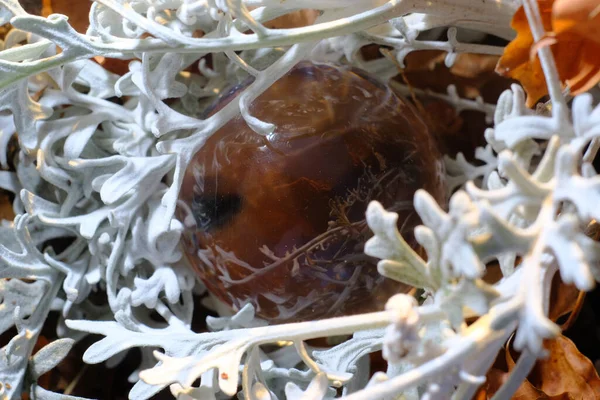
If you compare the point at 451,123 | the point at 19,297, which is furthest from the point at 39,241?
the point at 451,123

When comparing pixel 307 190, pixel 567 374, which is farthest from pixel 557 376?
pixel 307 190

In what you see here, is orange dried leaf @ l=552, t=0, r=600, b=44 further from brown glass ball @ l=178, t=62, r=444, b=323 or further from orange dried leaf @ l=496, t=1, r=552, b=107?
brown glass ball @ l=178, t=62, r=444, b=323

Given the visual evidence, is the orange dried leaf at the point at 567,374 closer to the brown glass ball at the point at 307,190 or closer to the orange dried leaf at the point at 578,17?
the brown glass ball at the point at 307,190

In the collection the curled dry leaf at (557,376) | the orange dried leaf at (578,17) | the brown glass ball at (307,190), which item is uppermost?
the orange dried leaf at (578,17)

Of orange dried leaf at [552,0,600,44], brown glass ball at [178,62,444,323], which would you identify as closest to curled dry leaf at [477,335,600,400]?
brown glass ball at [178,62,444,323]

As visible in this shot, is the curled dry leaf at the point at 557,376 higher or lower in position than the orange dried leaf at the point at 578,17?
lower

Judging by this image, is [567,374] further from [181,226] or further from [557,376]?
[181,226]

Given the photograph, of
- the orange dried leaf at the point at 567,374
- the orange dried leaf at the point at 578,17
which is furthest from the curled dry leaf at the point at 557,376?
the orange dried leaf at the point at 578,17
